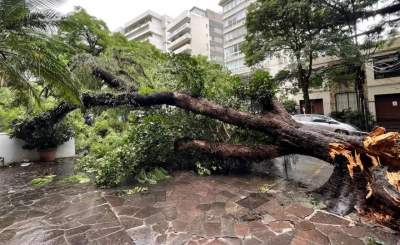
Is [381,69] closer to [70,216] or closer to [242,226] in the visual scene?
[242,226]

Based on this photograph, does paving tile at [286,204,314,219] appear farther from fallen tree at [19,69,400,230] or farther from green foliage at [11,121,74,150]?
green foliage at [11,121,74,150]

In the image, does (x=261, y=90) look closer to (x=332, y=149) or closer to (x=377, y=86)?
(x=332, y=149)

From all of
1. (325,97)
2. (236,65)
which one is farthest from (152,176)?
(236,65)

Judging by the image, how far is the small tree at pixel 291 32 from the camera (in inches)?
539

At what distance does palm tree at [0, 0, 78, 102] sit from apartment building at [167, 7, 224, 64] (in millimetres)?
41303

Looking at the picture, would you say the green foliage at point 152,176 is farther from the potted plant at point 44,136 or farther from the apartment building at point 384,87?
the apartment building at point 384,87

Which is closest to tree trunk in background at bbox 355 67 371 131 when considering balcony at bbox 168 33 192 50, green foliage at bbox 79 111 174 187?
green foliage at bbox 79 111 174 187

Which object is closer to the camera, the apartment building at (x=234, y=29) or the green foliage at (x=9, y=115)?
the green foliage at (x=9, y=115)

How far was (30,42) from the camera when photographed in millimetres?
4840

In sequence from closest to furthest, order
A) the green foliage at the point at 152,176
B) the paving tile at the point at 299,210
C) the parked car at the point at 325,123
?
1. the paving tile at the point at 299,210
2. the green foliage at the point at 152,176
3. the parked car at the point at 325,123

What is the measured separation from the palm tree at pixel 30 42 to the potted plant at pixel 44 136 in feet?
15.6

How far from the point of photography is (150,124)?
693 centimetres

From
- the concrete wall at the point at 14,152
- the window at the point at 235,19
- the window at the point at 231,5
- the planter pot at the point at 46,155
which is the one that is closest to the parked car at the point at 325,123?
the planter pot at the point at 46,155

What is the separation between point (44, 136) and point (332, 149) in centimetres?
1040
